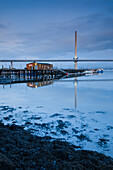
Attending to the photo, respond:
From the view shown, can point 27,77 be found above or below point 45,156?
above

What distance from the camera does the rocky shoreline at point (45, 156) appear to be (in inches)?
80.7

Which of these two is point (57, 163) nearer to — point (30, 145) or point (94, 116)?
point (30, 145)

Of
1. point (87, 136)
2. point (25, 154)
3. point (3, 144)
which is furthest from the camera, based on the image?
point (87, 136)

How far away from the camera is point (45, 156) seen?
231 centimetres

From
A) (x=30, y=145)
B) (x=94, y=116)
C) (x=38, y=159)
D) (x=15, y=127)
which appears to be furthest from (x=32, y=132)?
(x=94, y=116)

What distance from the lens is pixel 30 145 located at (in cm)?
270

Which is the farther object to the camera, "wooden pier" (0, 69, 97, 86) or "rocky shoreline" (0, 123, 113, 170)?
"wooden pier" (0, 69, 97, 86)

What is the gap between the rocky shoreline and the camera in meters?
2.05

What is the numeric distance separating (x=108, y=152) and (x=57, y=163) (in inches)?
45.6

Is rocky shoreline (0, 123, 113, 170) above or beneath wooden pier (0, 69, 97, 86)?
beneath

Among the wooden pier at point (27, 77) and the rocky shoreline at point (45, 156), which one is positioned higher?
the wooden pier at point (27, 77)

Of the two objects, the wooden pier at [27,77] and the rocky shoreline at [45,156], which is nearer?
the rocky shoreline at [45,156]

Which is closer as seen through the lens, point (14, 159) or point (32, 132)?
point (14, 159)

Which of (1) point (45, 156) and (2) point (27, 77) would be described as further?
(2) point (27, 77)
